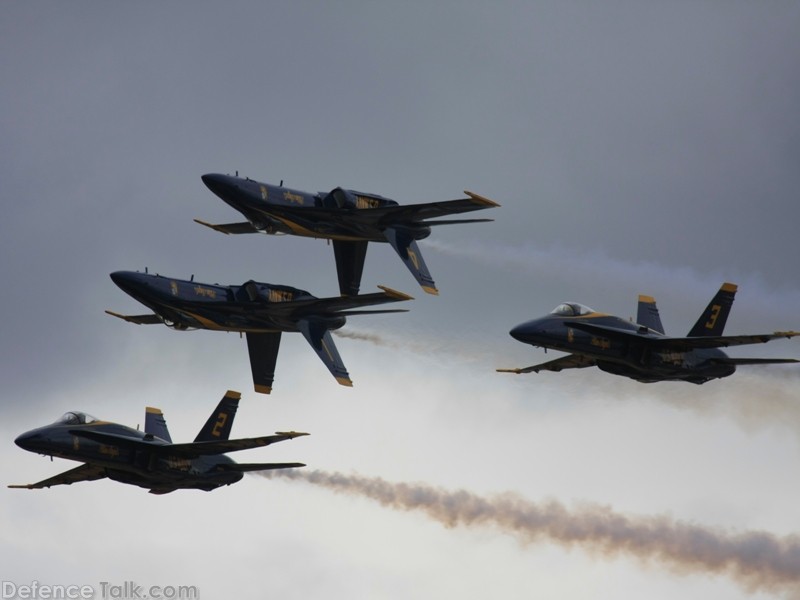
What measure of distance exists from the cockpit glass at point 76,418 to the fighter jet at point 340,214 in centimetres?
1419

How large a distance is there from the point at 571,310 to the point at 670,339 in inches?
209

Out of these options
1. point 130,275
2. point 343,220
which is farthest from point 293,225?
point 130,275

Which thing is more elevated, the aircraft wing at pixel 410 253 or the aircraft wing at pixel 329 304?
the aircraft wing at pixel 410 253

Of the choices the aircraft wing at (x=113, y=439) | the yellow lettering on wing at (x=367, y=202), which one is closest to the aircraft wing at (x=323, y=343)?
the yellow lettering on wing at (x=367, y=202)

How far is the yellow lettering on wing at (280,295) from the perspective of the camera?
92.4 metres

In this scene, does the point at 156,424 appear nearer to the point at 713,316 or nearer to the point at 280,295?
the point at 280,295

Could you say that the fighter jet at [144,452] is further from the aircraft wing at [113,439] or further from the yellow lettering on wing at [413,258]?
the yellow lettering on wing at [413,258]

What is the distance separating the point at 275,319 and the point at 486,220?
517 inches

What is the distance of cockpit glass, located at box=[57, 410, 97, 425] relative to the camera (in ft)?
302

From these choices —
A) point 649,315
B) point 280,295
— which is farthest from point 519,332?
point 280,295

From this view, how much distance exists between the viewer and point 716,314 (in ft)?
295

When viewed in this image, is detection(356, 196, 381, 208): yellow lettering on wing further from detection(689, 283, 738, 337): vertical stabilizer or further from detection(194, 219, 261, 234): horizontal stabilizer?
detection(689, 283, 738, 337): vertical stabilizer

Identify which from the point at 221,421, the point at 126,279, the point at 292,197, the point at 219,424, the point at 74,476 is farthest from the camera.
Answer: the point at 74,476

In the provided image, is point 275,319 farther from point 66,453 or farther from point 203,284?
point 66,453
